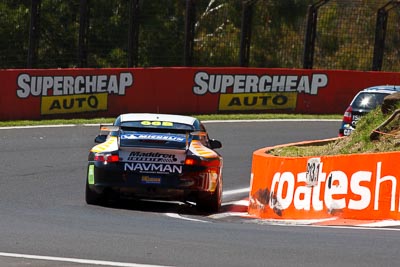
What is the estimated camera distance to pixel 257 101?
29969 mm

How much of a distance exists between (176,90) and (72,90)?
3.15m

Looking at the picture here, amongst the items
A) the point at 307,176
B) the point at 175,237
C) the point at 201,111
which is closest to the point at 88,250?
the point at 175,237

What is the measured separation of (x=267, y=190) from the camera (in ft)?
46.6

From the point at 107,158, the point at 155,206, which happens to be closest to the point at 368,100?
the point at 155,206

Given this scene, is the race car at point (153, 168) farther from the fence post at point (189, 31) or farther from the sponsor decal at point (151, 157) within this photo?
the fence post at point (189, 31)

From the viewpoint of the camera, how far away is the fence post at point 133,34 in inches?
1164

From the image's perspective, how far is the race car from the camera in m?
13.8

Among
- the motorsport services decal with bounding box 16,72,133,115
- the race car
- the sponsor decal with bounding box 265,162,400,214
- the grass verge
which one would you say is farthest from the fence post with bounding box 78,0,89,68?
the sponsor decal with bounding box 265,162,400,214

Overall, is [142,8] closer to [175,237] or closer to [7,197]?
[7,197]

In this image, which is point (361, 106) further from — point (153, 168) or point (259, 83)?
point (153, 168)

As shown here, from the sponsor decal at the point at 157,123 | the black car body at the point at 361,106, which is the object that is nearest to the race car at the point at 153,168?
the sponsor decal at the point at 157,123

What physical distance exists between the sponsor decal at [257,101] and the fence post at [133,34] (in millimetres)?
2736

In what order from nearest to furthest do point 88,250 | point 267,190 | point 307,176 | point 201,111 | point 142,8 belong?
point 88,250, point 307,176, point 267,190, point 201,111, point 142,8

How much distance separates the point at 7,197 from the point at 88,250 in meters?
5.74
